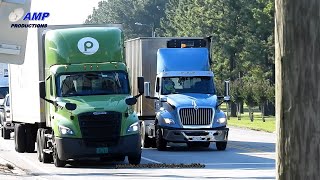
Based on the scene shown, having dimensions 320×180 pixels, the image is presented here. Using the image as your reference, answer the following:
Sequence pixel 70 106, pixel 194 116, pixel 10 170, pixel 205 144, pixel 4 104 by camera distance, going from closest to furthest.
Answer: pixel 10 170
pixel 70 106
pixel 194 116
pixel 205 144
pixel 4 104

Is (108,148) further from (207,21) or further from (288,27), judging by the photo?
(207,21)

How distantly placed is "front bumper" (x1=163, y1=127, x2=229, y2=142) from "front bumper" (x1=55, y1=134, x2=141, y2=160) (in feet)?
19.4

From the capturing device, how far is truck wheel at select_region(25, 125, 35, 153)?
29.8 m

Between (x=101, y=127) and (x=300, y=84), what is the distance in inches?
774

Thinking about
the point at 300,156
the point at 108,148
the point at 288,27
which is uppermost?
the point at 288,27

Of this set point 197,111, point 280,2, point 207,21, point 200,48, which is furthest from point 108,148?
point 207,21

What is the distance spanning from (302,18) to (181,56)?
27.1 meters

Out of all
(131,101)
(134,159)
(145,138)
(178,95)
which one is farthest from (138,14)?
(131,101)

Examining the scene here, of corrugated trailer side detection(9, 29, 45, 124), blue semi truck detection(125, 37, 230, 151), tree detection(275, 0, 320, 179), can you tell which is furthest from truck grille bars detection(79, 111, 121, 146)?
tree detection(275, 0, 320, 179)

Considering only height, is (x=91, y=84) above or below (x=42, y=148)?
above

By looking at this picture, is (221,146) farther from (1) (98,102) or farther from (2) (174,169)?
(2) (174,169)

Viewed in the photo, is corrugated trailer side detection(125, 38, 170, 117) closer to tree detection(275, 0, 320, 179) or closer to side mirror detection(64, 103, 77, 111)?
side mirror detection(64, 103, 77, 111)

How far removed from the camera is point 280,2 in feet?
13.4

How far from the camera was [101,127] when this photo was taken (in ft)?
77.3
